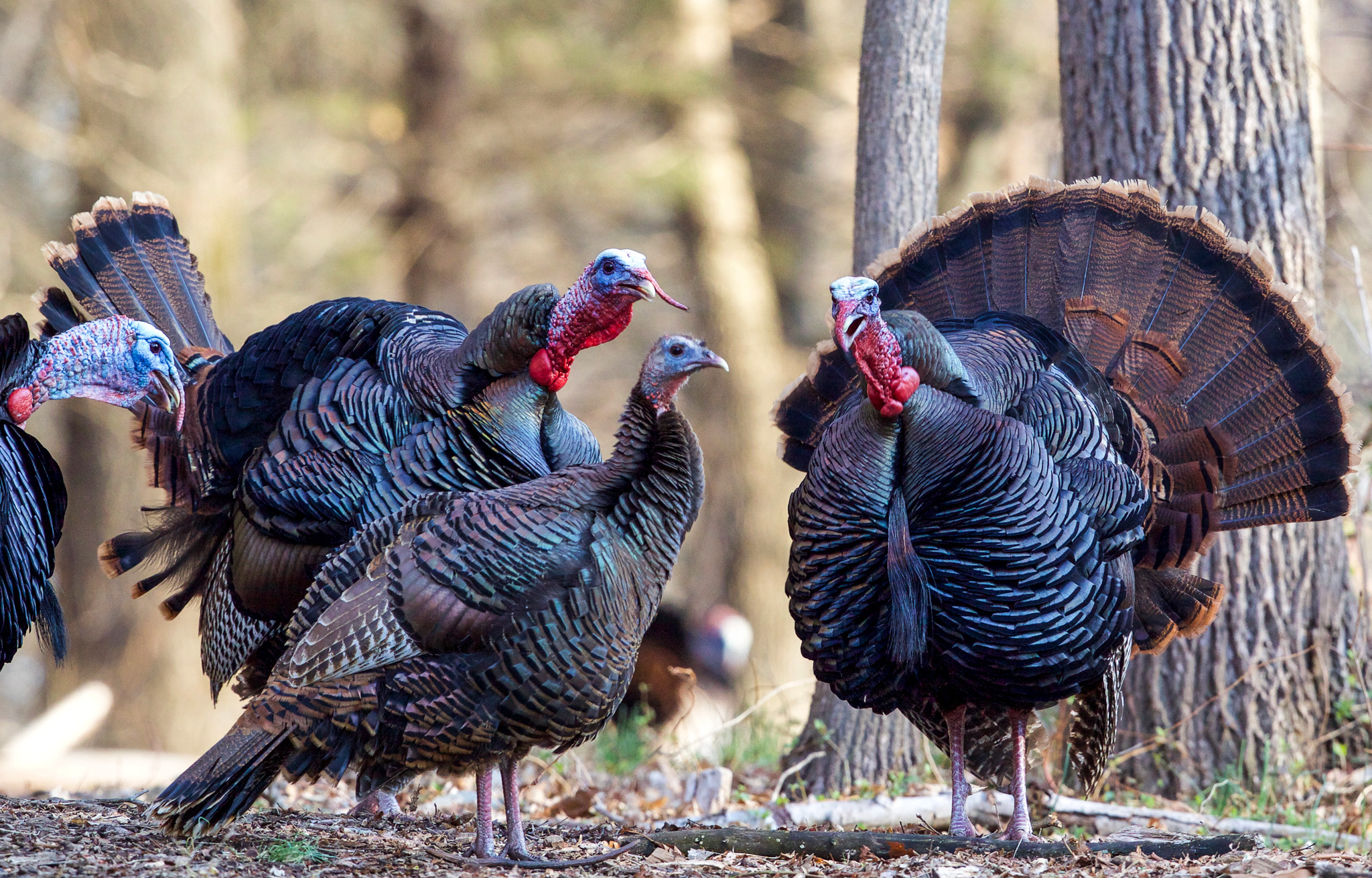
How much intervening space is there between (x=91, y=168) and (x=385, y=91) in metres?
3.94

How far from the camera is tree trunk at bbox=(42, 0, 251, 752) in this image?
26.4ft

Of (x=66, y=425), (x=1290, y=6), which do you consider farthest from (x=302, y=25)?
(x=1290, y=6)

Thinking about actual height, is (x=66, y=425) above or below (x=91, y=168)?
below

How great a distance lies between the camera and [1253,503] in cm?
418

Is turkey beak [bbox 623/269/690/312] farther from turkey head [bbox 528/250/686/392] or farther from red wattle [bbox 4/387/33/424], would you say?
red wattle [bbox 4/387/33/424]

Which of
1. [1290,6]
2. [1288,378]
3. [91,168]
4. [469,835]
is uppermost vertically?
[91,168]

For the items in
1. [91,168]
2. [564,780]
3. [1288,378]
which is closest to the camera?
[1288,378]

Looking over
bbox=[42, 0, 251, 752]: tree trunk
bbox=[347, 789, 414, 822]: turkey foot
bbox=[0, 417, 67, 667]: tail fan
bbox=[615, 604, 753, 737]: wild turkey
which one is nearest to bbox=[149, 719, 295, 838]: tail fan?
bbox=[347, 789, 414, 822]: turkey foot

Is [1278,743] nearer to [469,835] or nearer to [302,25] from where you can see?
[469,835]

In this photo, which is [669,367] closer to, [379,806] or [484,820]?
[484,820]

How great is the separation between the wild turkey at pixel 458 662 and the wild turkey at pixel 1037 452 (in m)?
0.73

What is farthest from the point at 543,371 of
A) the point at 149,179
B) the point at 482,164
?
the point at 482,164

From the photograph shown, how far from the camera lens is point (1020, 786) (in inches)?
151

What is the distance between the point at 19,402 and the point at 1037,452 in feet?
10.6
